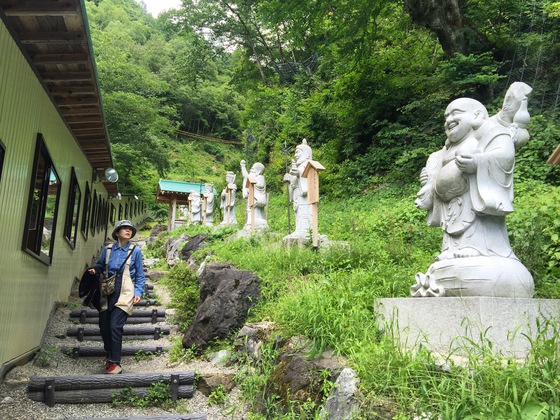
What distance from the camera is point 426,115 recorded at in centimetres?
1487

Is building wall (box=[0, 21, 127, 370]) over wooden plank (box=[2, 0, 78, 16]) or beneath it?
beneath

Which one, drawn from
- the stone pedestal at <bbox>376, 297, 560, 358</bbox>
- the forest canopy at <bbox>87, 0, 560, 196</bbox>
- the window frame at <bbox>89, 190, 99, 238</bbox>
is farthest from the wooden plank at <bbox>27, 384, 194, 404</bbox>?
the window frame at <bbox>89, 190, 99, 238</bbox>

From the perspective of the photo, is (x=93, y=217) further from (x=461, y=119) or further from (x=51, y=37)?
(x=461, y=119)

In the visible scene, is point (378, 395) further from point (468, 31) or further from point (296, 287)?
point (468, 31)

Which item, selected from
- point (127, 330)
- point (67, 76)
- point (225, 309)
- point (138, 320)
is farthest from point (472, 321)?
point (138, 320)

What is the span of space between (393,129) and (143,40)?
47904mm

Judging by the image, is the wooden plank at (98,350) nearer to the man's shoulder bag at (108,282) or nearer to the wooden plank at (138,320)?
the man's shoulder bag at (108,282)

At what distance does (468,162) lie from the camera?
4.23m

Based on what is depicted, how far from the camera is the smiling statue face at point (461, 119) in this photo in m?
4.54

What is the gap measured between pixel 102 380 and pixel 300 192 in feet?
20.6

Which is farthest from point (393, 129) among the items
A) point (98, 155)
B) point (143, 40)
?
point (143, 40)

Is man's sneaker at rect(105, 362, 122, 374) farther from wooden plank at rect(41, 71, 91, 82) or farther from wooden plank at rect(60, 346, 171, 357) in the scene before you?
wooden plank at rect(41, 71, 91, 82)

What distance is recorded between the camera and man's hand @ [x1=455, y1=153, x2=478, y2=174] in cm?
423

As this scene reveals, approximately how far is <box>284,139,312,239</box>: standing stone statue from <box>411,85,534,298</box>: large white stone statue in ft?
16.4
